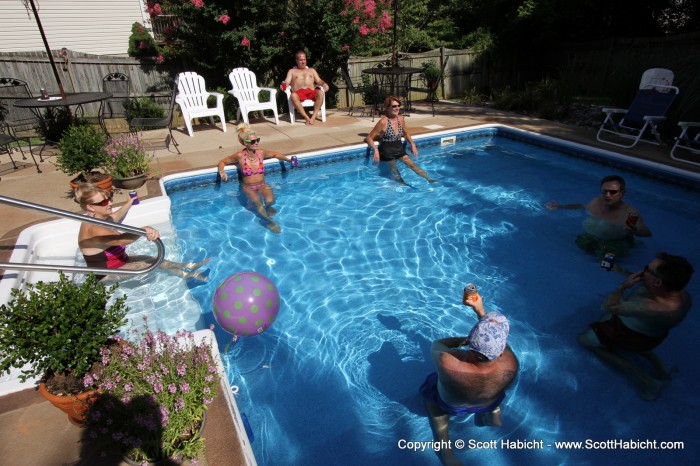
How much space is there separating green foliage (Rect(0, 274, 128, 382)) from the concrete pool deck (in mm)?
364

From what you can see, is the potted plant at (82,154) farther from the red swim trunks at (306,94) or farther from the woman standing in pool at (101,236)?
the red swim trunks at (306,94)

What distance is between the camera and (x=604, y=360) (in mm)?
3381

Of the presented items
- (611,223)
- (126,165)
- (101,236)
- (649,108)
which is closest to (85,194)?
(101,236)

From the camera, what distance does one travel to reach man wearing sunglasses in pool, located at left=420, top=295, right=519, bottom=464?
2.24 m

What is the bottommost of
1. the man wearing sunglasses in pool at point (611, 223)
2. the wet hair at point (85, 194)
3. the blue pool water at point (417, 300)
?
the blue pool water at point (417, 300)

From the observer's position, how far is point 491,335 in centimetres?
221

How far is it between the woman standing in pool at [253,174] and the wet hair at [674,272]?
14.5 feet

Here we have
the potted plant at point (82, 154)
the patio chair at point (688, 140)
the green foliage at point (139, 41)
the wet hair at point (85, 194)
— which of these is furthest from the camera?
the green foliage at point (139, 41)

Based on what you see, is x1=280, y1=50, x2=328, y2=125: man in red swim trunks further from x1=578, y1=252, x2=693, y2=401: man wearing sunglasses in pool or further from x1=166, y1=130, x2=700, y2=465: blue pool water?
x1=578, y1=252, x2=693, y2=401: man wearing sunglasses in pool

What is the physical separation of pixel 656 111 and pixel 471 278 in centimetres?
546

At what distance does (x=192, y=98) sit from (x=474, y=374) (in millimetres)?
8387

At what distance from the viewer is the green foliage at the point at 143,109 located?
33.3 ft

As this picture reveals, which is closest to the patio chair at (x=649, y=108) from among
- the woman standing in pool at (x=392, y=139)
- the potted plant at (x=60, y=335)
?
the woman standing in pool at (x=392, y=139)

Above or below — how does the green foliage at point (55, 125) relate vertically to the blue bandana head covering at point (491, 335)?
above
